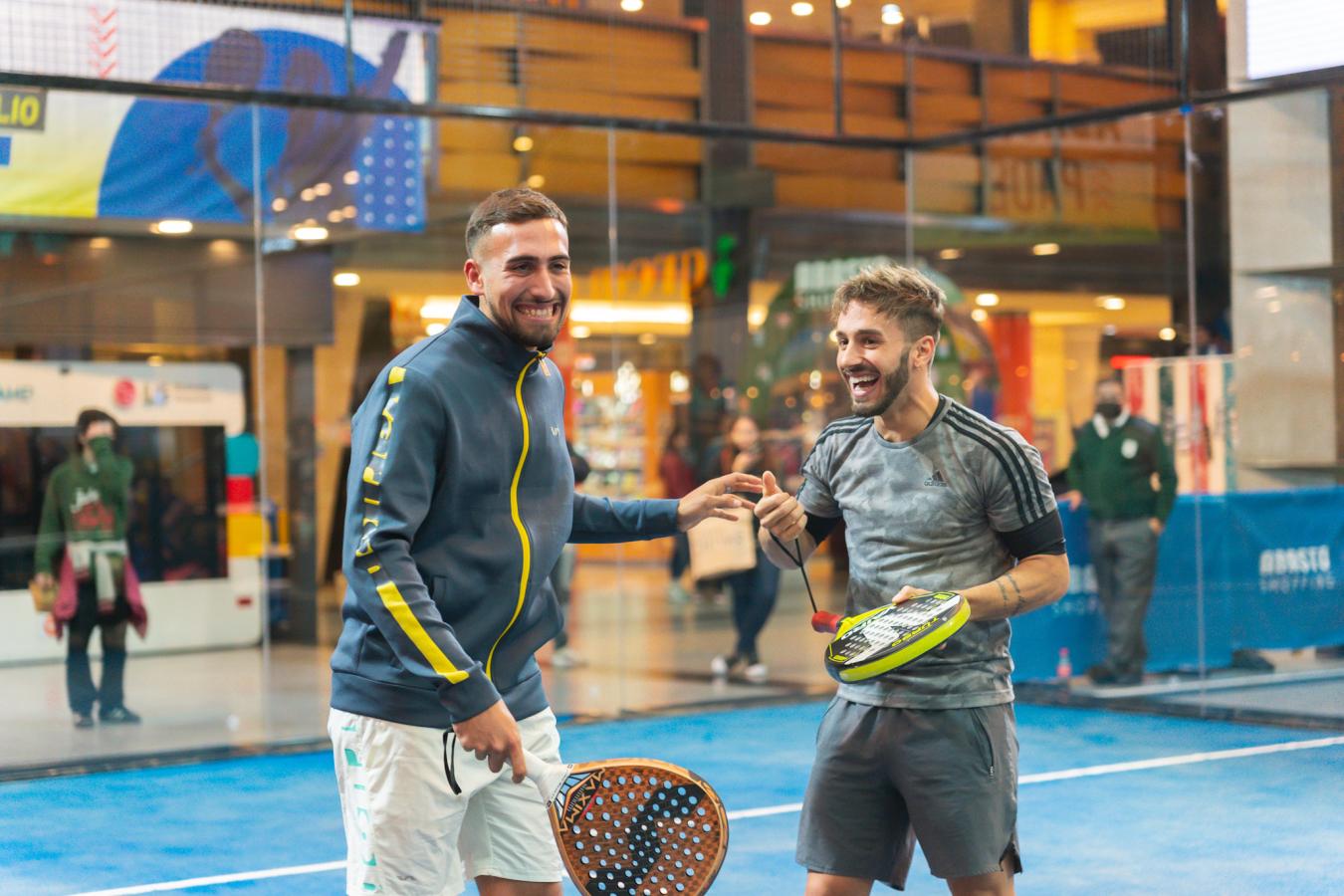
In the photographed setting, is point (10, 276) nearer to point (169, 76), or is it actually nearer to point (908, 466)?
point (169, 76)

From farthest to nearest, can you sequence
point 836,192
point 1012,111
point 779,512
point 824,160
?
1. point 836,192
2. point 824,160
3. point 1012,111
4. point 779,512

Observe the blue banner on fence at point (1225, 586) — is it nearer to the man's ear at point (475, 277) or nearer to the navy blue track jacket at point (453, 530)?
the navy blue track jacket at point (453, 530)

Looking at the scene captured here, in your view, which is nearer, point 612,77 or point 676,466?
point 612,77

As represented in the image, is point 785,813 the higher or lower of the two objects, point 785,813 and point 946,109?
the lower

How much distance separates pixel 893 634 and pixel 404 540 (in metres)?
1.09

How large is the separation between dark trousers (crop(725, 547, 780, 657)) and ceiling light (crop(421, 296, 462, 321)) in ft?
8.94

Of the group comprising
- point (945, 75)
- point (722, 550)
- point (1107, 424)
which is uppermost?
point (945, 75)

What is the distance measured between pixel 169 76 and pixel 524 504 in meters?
6.72

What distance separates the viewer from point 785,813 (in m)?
7.61

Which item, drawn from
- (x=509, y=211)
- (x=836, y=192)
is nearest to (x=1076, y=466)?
(x=836, y=192)

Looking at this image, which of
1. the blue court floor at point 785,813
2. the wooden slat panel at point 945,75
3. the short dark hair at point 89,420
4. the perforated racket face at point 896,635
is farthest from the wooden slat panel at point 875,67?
the perforated racket face at point 896,635

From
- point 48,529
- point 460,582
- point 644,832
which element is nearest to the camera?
point 460,582

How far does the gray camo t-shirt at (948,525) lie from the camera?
3871 mm

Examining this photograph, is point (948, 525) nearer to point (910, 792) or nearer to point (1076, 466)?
point (910, 792)
